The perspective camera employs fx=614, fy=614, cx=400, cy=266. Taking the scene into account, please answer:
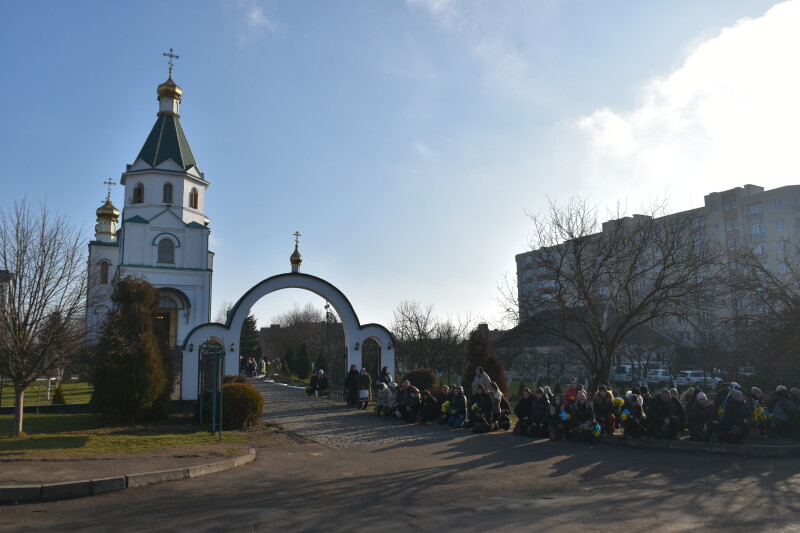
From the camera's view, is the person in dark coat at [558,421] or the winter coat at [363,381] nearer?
the person in dark coat at [558,421]

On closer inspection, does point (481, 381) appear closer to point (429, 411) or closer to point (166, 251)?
point (429, 411)

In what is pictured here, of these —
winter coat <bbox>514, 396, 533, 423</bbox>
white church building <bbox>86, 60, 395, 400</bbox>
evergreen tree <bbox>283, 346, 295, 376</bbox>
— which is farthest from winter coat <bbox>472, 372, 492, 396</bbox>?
evergreen tree <bbox>283, 346, 295, 376</bbox>

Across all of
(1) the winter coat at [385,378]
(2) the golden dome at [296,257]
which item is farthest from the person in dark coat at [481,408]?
(2) the golden dome at [296,257]

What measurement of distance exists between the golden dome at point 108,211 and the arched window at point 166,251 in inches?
525

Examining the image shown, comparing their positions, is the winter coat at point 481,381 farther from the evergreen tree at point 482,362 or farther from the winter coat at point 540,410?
the evergreen tree at point 482,362

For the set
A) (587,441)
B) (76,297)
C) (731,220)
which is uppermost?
(731,220)

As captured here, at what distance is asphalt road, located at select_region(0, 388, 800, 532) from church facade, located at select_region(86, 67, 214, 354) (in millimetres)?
28492

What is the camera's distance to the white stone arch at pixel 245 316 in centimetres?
2309

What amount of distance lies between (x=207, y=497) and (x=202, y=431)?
26.5 ft

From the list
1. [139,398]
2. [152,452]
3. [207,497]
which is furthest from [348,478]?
[139,398]

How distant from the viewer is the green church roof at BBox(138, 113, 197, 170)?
131 ft

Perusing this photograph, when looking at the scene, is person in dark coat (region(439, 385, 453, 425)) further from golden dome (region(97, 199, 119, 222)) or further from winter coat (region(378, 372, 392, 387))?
golden dome (region(97, 199, 119, 222))

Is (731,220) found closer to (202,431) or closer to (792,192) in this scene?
(792,192)

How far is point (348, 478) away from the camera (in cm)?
981
